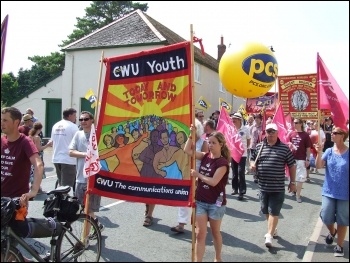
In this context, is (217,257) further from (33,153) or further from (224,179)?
(33,153)

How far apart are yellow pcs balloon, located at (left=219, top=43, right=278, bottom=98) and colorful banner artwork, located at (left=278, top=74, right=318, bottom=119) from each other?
4169 millimetres

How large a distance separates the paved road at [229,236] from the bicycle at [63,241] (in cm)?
32

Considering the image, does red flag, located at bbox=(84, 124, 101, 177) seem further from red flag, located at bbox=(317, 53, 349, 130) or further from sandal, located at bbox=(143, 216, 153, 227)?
red flag, located at bbox=(317, 53, 349, 130)

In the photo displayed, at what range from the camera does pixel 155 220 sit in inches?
280

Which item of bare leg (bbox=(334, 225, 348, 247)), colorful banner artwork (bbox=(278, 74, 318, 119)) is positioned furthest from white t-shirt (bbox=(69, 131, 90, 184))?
colorful banner artwork (bbox=(278, 74, 318, 119))

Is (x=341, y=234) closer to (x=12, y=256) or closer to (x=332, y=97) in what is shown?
(x=332, y=97)

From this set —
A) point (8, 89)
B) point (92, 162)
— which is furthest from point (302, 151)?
point (8, 89)

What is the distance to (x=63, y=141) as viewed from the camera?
745 cm

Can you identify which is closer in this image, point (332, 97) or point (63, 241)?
point (63, 241)

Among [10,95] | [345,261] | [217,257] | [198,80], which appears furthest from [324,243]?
[10,95]

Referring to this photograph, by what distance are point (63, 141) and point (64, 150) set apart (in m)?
0.19

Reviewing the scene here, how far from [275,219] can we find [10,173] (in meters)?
3.68

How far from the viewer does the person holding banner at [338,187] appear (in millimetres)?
5191

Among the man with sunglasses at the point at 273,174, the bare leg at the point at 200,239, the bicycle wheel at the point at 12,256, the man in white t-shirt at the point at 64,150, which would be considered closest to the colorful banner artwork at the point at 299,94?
the man with sunglasses at the point at 273,174
